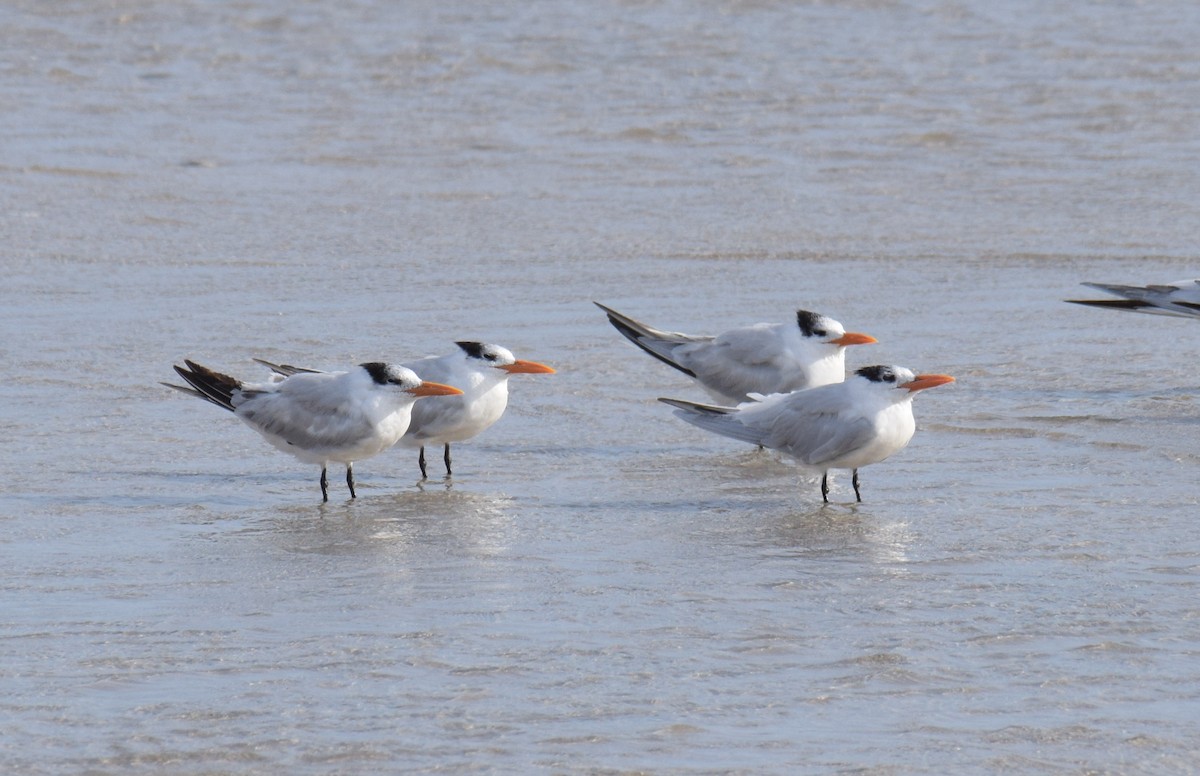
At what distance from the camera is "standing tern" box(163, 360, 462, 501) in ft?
20.3

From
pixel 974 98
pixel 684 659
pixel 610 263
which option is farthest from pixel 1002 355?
pixel 974 98

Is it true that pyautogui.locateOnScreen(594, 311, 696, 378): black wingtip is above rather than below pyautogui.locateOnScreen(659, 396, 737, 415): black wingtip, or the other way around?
above

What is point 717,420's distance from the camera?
6.58 metres

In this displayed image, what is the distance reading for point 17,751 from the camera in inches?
157

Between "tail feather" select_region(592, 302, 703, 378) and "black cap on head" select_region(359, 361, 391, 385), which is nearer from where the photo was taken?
"black cap on head" select_region(359, 361, 391, 385)

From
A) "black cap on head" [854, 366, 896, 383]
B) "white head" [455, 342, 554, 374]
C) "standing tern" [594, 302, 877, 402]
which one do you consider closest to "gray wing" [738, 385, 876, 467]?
"black cap on head" [854, 366, 896, 383]

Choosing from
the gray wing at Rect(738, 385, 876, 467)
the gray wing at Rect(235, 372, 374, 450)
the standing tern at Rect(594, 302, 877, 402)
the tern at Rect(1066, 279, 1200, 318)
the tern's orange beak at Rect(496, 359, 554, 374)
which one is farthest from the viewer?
the tern at Rect(1066, 279, 1200, 318)

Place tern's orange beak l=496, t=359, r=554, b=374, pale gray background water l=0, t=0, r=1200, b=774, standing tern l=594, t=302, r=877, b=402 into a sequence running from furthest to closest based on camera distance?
standing tern l=594, t=302, r=877, b=402 < tern's orange beak l=496, t=359, r=554, b=374 < pale gray background water l=0, t=0, r=1200, b=774

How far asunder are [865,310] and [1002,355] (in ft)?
3.29

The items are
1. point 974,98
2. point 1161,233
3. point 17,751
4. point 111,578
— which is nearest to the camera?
point 17,751

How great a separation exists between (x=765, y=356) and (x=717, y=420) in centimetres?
70

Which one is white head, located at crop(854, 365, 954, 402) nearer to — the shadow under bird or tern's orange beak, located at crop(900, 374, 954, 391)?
tern's orange beak, located at crop(900, 374, 954, 391)

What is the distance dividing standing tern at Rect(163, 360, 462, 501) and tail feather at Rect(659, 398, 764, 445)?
803 millimetres

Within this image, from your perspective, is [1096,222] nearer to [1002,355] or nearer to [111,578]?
[1002,355]
